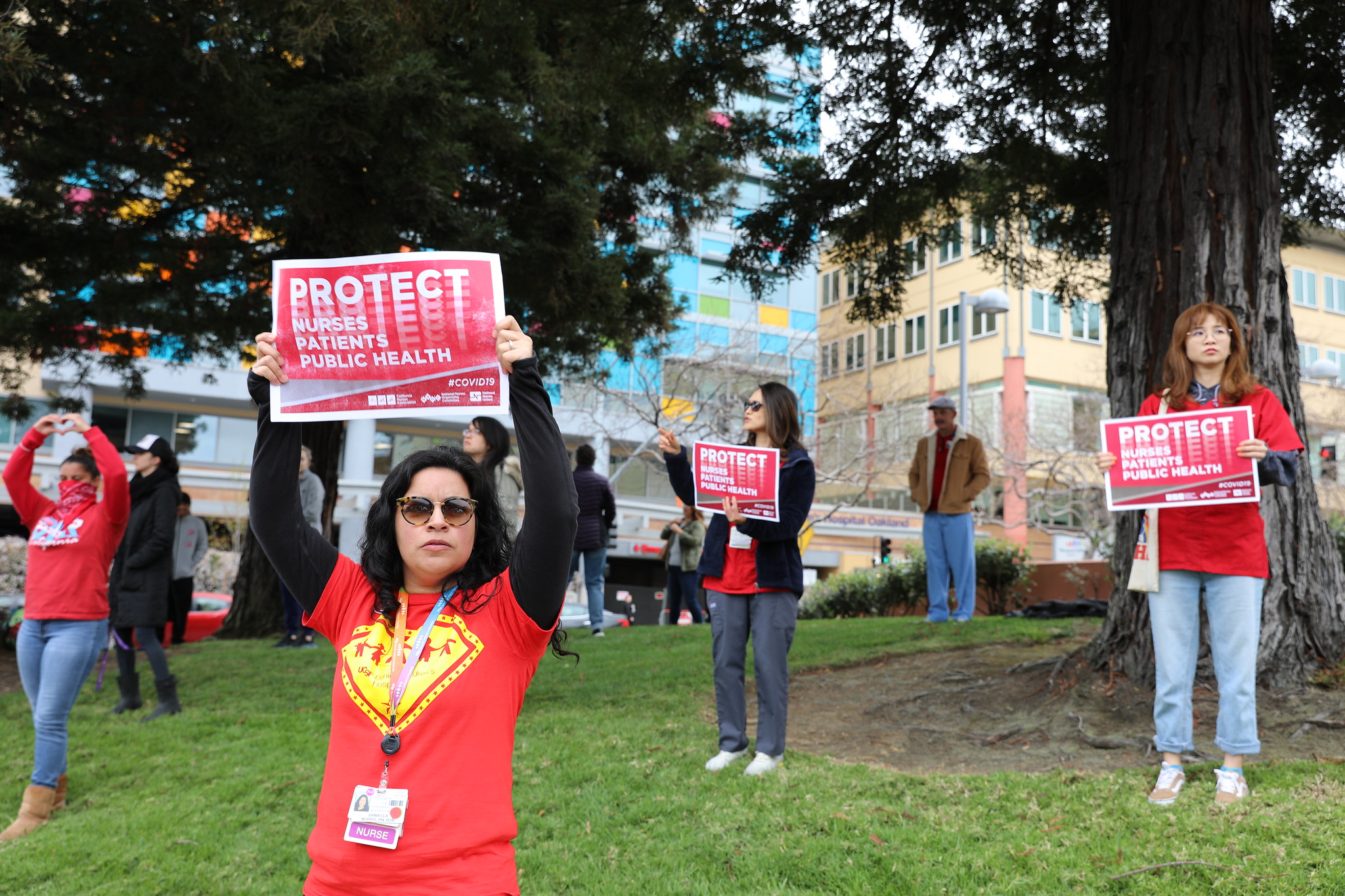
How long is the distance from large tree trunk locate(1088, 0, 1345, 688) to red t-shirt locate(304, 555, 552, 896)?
189 inches

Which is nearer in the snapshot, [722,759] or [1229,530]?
[1229,530]

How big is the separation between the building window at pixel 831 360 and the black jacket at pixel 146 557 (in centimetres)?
2645

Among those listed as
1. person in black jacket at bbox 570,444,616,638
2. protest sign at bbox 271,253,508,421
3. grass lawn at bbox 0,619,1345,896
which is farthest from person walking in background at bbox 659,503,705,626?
protest sign at bbox 271,253,508,421

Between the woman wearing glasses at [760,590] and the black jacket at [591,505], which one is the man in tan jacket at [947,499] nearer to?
the black jacket at [591,505]

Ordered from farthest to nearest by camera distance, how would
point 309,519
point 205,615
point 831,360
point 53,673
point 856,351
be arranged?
point 856,351, point 831,360, point 205,615, point 309,519, point 53,673

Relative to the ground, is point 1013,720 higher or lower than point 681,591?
lower

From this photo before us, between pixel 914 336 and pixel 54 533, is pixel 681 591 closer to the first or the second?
pixel 54 533

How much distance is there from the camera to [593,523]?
11.1m

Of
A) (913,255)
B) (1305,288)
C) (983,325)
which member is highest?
(1305,288)

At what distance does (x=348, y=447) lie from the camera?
115 ft

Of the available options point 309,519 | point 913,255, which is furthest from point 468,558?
point 913,255

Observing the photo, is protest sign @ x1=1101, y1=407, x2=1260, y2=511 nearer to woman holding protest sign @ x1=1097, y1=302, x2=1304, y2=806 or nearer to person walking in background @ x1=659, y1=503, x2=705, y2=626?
woman holding protest sign @ x1=1097, y1=302, x2=1304, y2=806

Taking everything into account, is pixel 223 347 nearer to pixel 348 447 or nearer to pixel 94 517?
pixel 94 517

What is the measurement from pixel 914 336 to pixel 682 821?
131 ft
